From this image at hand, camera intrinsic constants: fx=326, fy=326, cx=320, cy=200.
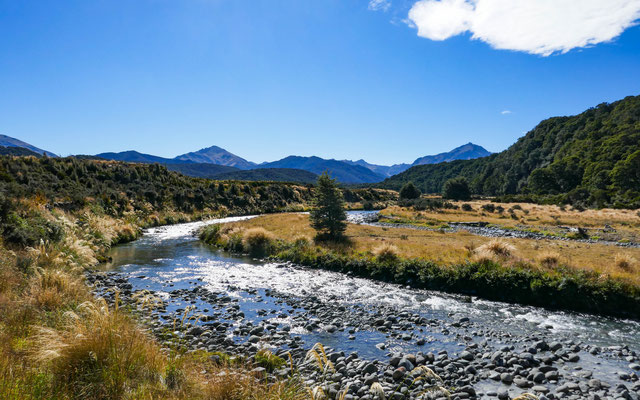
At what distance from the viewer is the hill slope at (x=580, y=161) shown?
70.1 metres

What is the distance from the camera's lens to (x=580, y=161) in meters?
94.6

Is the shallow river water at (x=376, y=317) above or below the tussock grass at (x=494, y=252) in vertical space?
below

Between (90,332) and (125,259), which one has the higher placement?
(90,332)

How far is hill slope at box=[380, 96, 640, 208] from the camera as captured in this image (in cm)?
7012

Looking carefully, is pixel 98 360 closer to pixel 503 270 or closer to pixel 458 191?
pixel 503 270

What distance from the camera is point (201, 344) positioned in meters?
10.2

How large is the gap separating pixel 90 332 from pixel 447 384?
26.6 feet

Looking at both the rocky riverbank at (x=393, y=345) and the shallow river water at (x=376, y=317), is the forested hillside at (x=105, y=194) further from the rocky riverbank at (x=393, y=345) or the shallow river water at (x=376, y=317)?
the rocky riverbank at (x=393, y=345)

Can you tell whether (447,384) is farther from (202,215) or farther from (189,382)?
(202,215)

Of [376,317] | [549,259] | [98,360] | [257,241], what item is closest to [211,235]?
[257,241]

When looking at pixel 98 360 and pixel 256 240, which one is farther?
pixel 256 240

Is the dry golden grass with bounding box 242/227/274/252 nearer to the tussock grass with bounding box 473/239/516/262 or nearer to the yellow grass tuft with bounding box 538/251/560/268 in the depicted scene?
the tussock grass with bounding box 473/239/516/262

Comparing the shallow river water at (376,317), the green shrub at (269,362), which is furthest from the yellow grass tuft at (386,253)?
the green shrub at (269,362)

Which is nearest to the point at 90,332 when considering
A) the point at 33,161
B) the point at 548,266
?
the point at 548,266
